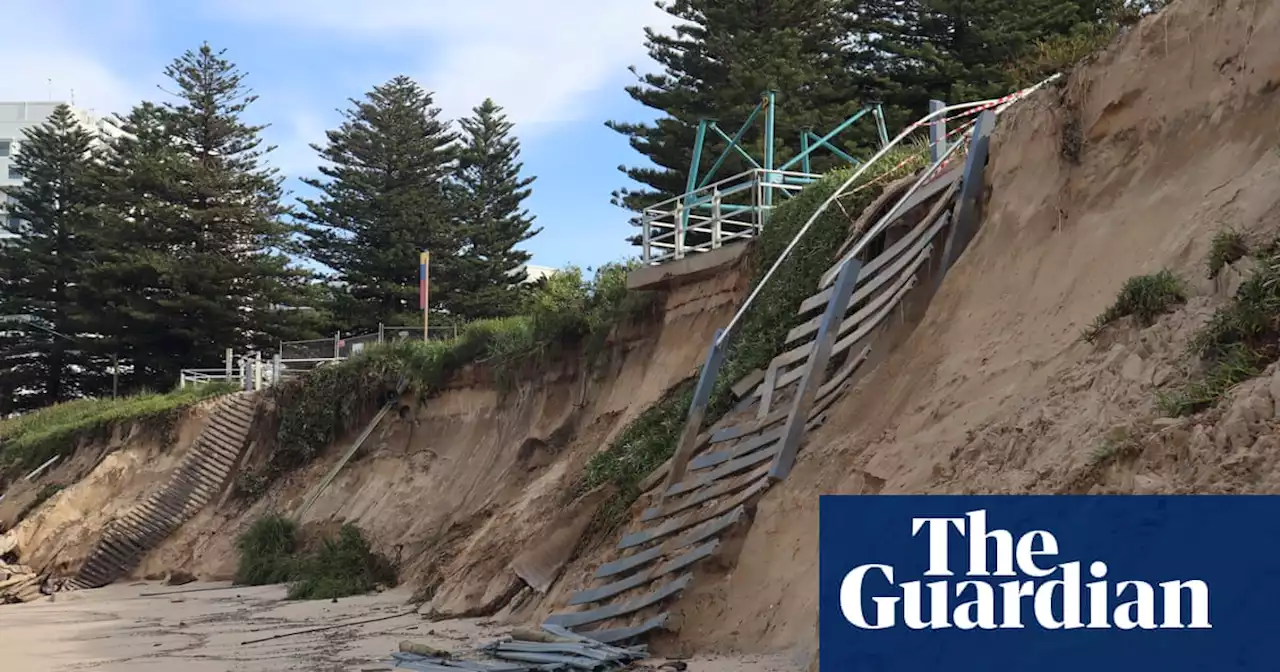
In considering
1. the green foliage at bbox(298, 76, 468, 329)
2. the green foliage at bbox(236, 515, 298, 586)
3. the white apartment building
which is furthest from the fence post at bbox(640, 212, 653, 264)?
the white apartment building

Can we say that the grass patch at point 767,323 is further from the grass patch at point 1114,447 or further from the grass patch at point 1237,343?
the grass patch at point 1237,343

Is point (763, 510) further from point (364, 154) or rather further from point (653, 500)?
point (364, 154)

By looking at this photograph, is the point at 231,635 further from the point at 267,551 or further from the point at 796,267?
the point at 267,551

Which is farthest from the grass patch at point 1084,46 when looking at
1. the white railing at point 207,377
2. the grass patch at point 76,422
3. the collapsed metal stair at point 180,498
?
the white railing at point 207,377

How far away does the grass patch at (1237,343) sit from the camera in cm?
619

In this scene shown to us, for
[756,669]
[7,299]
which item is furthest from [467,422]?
[7,299]

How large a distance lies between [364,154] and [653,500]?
35.1 meters

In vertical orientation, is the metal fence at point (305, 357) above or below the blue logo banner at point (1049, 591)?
above

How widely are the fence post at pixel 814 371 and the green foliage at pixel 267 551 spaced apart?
1241 centimetres

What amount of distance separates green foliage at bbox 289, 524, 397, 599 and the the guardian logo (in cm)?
1292

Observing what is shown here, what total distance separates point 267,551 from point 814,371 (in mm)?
13867

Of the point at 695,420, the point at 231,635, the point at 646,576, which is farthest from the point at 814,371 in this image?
the point at 231,635

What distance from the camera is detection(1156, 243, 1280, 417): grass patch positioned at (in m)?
6.19

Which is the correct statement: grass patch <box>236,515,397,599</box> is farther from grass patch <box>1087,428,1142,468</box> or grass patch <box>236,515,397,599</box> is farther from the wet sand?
grass patch <box>1087,428,1142,468</box>
